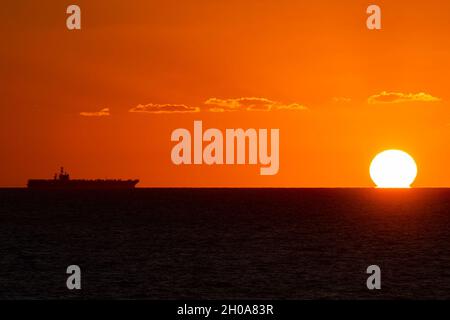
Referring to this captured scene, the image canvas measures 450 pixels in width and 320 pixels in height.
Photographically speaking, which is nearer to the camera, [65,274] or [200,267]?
[65,274]

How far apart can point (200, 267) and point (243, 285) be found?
1185cm

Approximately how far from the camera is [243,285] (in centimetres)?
5506

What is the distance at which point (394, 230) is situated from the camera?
115938mm

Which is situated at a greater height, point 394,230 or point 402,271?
point 394,230

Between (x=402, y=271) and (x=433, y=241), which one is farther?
(x=433, y=241)

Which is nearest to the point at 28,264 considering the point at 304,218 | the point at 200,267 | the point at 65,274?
the point at 65,274

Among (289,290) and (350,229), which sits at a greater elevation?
(350,229)
